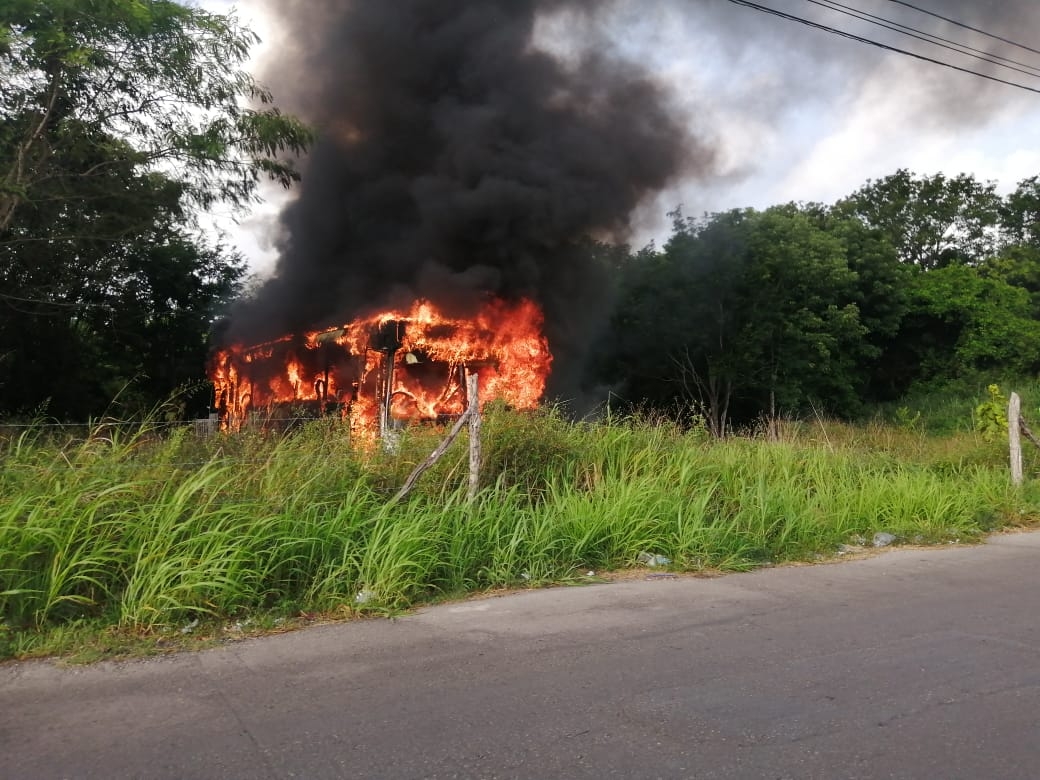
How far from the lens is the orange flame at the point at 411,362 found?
14250 mm

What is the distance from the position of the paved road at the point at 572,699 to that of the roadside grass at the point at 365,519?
0.49 meters

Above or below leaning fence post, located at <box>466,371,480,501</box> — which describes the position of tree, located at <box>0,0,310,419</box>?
above

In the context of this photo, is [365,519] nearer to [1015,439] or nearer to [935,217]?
[1015,439]

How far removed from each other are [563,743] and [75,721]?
2.00 m

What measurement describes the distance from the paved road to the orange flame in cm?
845

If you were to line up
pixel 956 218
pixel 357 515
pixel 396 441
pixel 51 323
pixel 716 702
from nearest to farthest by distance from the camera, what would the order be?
pixel 716 702 → pixel 357 515 → pixel 396 441 → pixel 51 323 → pixel 956 218

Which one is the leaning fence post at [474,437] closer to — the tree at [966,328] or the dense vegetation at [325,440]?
the dense vegetation at [325,440]

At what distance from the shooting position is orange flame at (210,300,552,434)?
14.2 metres

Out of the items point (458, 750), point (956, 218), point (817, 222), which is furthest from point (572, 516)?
point (956, 218)

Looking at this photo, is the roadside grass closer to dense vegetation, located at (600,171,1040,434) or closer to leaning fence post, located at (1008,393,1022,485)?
leaning fence post, located at (1008,393,1022,485)

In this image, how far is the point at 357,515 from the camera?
5859 mm

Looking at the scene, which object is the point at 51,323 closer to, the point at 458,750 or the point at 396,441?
the point at 396,441

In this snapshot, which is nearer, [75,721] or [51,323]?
[75,721]

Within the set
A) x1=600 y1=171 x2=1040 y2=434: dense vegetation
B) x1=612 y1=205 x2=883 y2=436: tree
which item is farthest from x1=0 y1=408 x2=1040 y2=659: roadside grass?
x1=612 y1=205 x2=883 y2=436: tree
